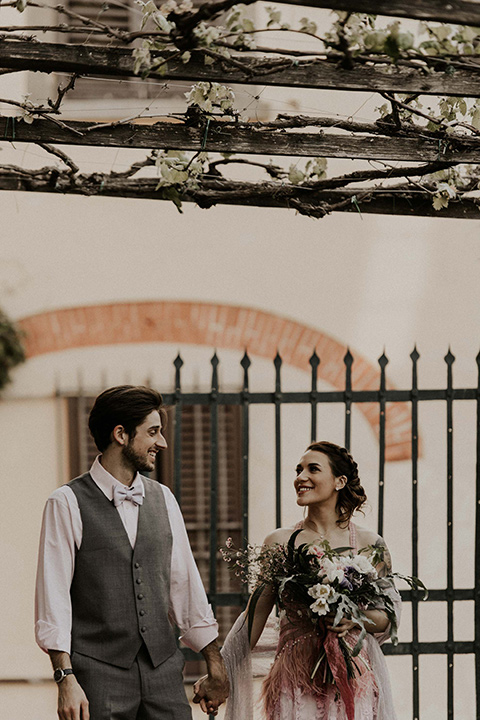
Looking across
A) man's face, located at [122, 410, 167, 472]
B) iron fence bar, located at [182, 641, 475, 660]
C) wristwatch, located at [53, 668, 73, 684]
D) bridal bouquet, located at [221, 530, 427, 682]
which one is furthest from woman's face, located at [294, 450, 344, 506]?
iron fence bar, located at [182, 641, 475, 660]

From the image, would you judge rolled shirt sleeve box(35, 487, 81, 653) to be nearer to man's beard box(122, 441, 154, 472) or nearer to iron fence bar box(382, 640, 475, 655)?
man's beard box(122, 441, 154, 472)

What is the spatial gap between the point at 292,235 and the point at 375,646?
3.71 metres

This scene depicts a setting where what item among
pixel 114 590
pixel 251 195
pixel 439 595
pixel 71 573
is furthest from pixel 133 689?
pixel 439 595

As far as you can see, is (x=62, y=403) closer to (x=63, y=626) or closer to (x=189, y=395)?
(x=189, y=395)

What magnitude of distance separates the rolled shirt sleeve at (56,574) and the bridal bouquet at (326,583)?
2.12ft

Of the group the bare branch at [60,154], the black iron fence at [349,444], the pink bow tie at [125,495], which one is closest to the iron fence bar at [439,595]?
the black iron fence at [349,444]

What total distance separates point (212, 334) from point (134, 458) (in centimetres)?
323

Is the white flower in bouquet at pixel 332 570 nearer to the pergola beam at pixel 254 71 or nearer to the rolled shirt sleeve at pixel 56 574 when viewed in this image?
the rolled shirt sleeve at pixel 56 574

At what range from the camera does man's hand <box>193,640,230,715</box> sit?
150 inches

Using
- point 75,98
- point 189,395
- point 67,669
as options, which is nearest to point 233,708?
point 67,669

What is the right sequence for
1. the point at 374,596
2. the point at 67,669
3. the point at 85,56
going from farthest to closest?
1. the point at 374,596
2. the point at 67,669
3. the point at 85,56

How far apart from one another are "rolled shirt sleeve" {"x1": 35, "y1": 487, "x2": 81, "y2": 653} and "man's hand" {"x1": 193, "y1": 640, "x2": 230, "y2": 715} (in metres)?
0.62

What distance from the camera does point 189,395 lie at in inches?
197

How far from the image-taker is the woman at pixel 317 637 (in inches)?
154
